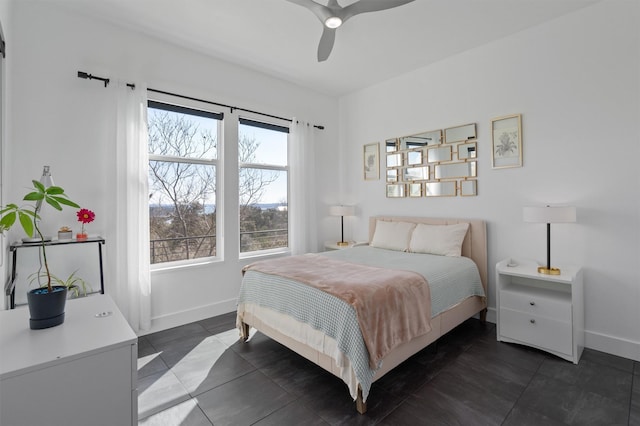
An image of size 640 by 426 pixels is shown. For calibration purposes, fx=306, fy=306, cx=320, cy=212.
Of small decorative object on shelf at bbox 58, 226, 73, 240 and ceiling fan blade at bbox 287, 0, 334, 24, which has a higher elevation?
ceiling fan blade at bbox 287, 0, 334, 24

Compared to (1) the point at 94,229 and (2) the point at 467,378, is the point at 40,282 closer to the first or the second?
(1) the point at 94,229

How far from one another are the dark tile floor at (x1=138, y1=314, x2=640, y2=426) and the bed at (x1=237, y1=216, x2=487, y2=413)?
0.19 m

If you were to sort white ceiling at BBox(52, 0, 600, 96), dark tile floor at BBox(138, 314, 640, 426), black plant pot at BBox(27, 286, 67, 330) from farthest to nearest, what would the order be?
1. white ceiling at BBox(52, 0, 600, 96)
2. dark tile floor at BBox(138, 314, 640, 426)
3. black plant pot at BBox(27, 286, 67, 330)

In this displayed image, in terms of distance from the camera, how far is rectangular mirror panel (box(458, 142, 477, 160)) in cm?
343

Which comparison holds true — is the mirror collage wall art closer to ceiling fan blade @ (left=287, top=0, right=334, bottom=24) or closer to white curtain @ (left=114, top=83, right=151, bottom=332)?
ceiling fan blade @ (left=287, top=0, right=334, bottom=24)

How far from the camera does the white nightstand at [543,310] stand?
2426 mm

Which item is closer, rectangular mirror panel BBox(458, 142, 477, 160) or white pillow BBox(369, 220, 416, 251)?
rectangular mirror panel BBox(458, 142, 477, 160)

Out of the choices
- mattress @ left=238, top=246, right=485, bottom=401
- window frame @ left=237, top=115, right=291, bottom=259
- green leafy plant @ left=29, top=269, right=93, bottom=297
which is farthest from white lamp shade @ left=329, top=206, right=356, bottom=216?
green leafy plant @ left=29, top=269, right=93, bottom=297

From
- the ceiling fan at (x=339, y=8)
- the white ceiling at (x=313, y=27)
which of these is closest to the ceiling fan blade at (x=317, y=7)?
the ceiling fan at (x=339, y=8)

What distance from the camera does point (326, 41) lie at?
258cm

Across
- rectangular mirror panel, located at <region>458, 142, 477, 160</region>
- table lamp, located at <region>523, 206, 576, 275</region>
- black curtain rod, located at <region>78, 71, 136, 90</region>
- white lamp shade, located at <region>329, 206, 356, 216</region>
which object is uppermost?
black curtain rod, located at <region>78, 71, 136, 90</region>

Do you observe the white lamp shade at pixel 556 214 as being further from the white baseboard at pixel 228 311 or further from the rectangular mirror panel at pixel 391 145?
the rectangular mirror panel at pixel 391 145

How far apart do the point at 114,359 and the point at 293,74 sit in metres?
3.75

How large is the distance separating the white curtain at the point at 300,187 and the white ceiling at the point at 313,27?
2.95 feet
